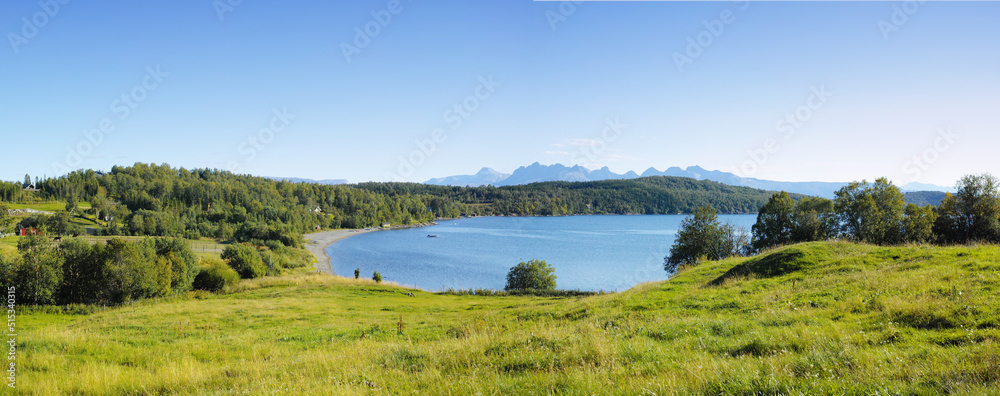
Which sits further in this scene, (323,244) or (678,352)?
(323,244)

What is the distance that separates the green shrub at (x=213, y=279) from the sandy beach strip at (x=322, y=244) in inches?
1381

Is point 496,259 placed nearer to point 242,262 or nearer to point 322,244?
point 242,262

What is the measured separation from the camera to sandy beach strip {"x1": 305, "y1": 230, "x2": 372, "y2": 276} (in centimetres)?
10006

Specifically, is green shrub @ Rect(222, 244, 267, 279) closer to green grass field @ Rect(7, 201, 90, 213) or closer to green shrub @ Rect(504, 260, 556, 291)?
green shrub @ Rect(504, 260, 556, 291)

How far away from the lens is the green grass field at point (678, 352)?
548 cm

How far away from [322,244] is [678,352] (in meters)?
156

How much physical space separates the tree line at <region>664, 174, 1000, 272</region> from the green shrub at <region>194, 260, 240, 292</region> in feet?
181

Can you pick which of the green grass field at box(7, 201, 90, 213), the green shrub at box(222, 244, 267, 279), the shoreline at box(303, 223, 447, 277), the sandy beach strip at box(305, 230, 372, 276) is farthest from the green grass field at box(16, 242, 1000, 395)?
the green grass field at box(7, 201, 90, 213)

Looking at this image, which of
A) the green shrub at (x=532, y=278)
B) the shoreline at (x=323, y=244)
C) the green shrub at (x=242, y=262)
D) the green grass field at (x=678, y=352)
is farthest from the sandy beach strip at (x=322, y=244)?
the green grass field at (x=678, y=352)

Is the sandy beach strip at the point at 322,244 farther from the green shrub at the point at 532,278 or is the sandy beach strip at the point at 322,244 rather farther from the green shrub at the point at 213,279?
the green shrub at the point at 532,278

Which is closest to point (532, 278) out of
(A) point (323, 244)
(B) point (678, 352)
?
(B) point (678, 352)

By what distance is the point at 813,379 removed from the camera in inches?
204

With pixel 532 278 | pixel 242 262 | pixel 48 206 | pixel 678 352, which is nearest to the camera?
pixel 678 352

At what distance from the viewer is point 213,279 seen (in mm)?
52750
